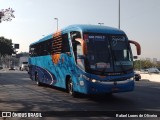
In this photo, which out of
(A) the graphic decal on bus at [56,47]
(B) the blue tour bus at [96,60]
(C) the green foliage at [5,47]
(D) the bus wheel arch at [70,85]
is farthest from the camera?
(C) the green foliage at [5,47]

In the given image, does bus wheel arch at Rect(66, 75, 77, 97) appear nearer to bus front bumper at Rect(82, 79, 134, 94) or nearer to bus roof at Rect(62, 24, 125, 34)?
bus front bumper at Rect(82, 79, 134, 94)

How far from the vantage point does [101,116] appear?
10.9 m

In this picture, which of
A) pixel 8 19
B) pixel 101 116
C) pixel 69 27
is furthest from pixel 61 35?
pixel 101 116

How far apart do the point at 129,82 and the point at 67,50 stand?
3575 millimetres

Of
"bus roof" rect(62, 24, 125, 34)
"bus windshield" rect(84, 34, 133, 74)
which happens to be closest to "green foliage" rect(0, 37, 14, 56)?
"bus roof" rect(62, 24, 125, 34)

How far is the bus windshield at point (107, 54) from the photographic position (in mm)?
14359

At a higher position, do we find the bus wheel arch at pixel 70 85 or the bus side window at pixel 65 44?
the bus side window at pixel 65 44

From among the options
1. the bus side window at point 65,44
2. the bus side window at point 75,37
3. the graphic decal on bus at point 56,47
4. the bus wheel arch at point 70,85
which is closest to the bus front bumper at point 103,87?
the bus side window at point 75,37

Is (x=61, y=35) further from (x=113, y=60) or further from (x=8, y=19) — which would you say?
(x=113, y=60)

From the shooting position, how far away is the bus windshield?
14359 mm

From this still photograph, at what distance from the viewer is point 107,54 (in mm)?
14656

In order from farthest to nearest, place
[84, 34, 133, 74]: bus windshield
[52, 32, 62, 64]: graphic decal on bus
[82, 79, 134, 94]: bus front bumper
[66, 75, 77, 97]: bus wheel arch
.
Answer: [52, 32, 62, 64]: graphic decal on bus, [66, 75, 77, 97]: bus wheel arch, [84, 34, 133, 74]: bus windshield, [82, 79, 134, 94]: bus front bumper

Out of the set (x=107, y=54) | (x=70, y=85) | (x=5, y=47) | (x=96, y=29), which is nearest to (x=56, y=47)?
(x=70, y=85)

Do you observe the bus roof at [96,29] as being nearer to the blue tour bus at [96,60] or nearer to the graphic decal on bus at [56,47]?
the blue tour bus at [96,60]
